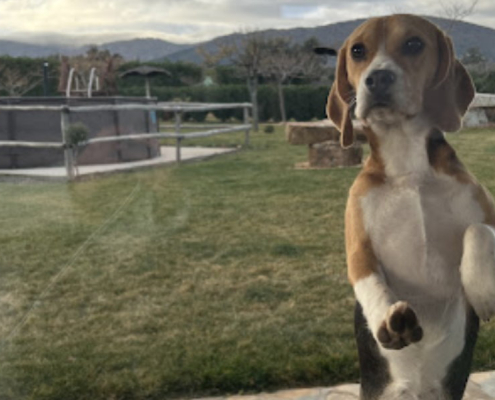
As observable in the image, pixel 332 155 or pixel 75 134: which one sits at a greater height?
pixel 75 134

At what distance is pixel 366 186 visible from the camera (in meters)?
1.70

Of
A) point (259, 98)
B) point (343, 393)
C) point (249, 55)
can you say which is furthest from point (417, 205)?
point (259, 98)

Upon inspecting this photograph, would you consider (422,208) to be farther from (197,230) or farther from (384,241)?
(197,230)

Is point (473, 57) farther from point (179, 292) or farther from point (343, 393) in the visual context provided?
point (179, 292)

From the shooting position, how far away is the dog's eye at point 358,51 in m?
1.63

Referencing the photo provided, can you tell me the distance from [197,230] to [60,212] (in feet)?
6.95

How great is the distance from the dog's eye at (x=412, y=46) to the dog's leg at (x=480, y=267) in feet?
1.44

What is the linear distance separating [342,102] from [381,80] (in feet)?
0.81

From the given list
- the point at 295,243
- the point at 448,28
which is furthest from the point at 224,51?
the point at 448,28

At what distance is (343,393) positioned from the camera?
3.26 metres

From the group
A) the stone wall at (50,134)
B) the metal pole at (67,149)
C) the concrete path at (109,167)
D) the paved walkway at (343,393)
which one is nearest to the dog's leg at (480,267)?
the paved walkway at (343,393)

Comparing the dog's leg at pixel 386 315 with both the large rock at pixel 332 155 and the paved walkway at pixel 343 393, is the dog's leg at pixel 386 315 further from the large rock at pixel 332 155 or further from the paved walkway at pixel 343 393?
the large rock at pixel 332 155

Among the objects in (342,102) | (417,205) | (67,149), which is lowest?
(67,149)

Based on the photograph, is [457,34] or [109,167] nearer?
[457,34]
